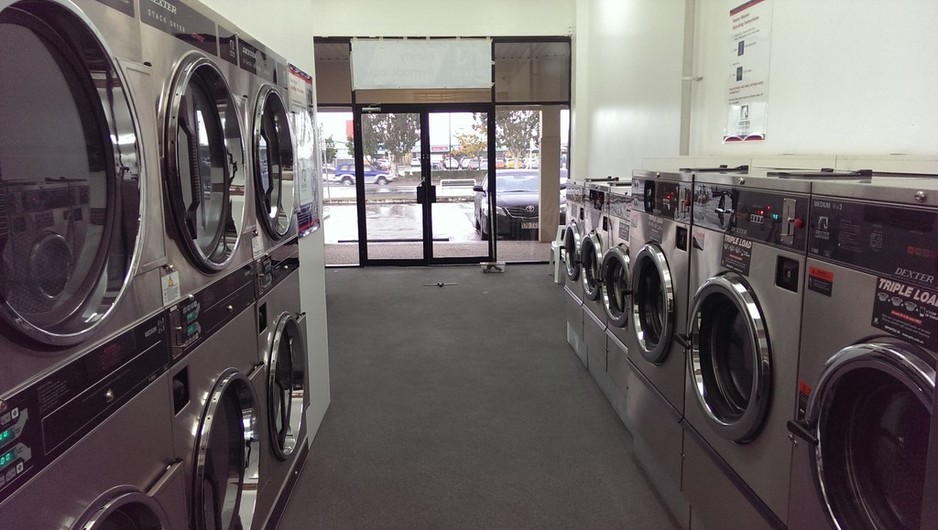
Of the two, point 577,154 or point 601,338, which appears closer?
point 601,338

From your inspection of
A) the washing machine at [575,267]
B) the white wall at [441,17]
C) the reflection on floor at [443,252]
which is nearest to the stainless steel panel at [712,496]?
the washing machine at [575,267]

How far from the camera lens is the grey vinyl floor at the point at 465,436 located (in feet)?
8.25

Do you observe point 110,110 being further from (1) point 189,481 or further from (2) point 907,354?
(2) point 907,354

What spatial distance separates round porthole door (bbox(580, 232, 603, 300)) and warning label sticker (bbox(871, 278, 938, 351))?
7.37 feet

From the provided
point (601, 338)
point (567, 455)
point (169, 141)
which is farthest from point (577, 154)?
point (169, 141)

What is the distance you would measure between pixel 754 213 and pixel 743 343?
A: 47cm

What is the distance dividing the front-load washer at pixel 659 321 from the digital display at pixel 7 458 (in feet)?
6.66

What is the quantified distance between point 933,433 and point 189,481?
1.58 m

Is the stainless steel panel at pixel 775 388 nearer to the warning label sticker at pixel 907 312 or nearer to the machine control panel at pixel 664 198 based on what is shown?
the warning label sticker at pixel 907 312

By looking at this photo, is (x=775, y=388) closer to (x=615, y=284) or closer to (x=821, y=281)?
(x=821, y=281)

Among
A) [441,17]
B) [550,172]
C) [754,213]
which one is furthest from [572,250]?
[441,17]

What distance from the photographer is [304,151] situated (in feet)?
9.75

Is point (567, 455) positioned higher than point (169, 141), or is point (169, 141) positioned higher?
point (169, 141)

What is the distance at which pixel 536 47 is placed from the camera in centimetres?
771
